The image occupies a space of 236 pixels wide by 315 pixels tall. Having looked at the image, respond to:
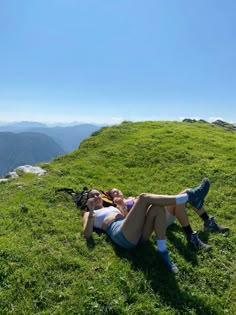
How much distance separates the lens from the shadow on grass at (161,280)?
324 inches

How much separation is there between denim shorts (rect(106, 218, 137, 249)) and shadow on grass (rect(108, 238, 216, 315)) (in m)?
0.22

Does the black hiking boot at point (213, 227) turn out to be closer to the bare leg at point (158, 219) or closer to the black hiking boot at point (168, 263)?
the black hiking boot at point (168, 263)

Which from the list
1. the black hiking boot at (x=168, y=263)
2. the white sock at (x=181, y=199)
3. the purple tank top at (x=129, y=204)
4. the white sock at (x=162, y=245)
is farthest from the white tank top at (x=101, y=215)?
the white sock at (x=181, y=199)

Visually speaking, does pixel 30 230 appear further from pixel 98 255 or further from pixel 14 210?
pixel 98 255

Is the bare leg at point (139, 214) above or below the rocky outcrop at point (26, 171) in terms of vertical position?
above

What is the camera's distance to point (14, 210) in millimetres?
12422

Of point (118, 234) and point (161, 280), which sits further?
point (118, 234)

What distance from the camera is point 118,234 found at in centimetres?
1004

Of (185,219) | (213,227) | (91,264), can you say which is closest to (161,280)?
→ (91,264)

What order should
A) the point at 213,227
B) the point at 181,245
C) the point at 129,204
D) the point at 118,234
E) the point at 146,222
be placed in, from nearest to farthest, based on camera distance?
the point at 146,222 < the point at 118,234 < the point at 181,245 < the point at 213,227 < the point at 129,204

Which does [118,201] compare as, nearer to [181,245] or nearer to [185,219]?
[185,219]

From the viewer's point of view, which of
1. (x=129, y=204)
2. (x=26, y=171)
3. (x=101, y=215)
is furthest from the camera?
(x=26, y=171)

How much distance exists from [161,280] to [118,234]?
1.77 m

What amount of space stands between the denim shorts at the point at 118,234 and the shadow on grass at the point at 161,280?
22 centimetres
